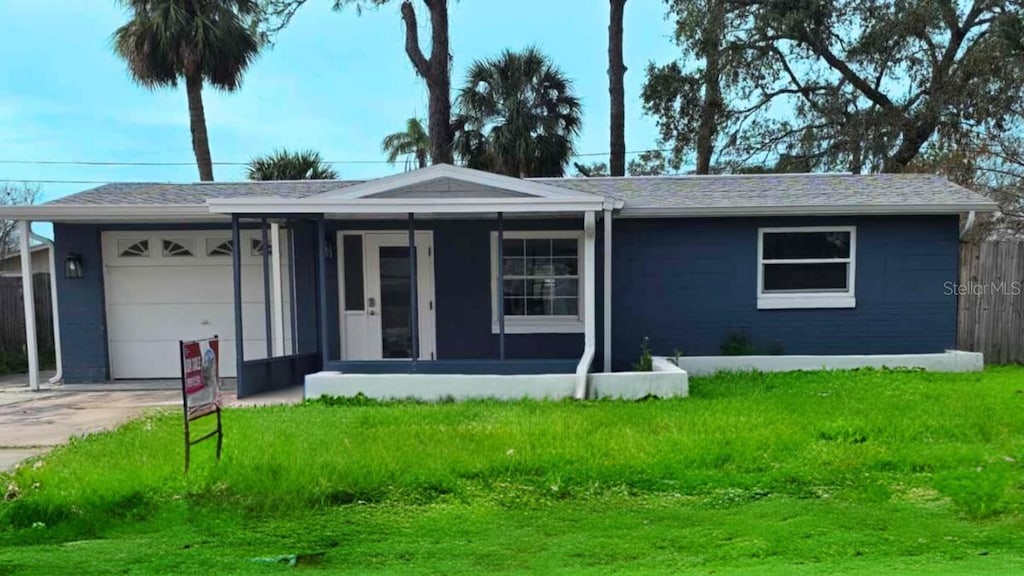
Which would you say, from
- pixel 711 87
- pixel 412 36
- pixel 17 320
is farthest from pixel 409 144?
pixel 17 320

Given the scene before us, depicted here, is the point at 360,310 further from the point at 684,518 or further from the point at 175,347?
the point at 684,518

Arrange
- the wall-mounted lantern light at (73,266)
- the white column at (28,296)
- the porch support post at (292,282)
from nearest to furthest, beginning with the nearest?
the white column at (28,296) < the porch support post at (292,282) < the wall-mounted lantern light at (73,266)

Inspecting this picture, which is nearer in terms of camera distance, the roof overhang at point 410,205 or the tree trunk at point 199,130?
the roof overhang at point 410,205

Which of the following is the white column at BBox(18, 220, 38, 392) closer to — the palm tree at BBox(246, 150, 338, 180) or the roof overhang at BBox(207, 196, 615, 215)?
the roof overhang at BBox(207, 196, 615, 215)

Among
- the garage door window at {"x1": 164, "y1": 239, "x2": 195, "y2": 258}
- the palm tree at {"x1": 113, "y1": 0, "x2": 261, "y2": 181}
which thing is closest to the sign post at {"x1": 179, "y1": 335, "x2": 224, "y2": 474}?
the garage door window at {"x1": 164, "y1": 239, "x2": 195, "y2": 258}

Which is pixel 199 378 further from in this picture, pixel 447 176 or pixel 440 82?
pixel 440 82

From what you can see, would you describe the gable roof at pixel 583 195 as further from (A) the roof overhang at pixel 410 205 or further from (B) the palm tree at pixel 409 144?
(B) the palm tree at pixel 409 144

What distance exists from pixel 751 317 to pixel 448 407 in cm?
513

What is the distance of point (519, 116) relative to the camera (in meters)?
16.5

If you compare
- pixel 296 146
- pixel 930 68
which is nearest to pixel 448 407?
pixel 296 146

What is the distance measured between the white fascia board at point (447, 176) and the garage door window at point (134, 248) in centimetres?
369

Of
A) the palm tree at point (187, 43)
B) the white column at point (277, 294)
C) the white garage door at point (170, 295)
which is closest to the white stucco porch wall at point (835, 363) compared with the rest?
the white column at point (277, 294)

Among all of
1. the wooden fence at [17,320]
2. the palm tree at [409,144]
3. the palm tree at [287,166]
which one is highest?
the palm tree at [409,144]

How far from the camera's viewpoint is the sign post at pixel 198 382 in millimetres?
4625
